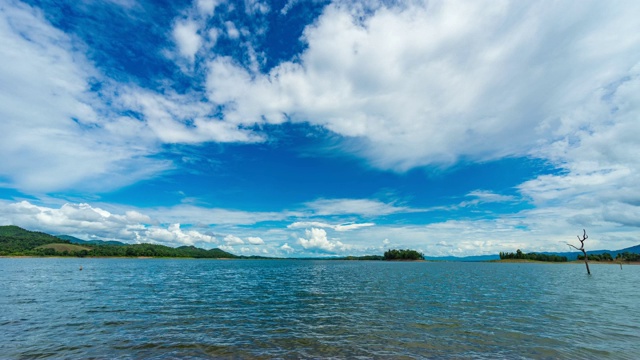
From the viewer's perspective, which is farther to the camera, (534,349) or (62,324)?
(62,324)

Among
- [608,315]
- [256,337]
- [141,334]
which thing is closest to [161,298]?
[141,334]

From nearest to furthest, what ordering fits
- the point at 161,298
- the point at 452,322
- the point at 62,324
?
the point at 62,324
the point at 452,322
the point at 161,298

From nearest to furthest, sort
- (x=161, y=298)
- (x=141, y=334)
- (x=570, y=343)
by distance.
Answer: (x=570, y=343)
(x=141, y=334)
(x=161, y=298)

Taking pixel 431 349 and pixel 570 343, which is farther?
pixel 570 343

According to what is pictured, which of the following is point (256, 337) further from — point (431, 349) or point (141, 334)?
point (431, 349)

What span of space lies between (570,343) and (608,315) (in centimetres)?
1900

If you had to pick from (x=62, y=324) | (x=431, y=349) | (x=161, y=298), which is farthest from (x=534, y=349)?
(x=161, y=298)

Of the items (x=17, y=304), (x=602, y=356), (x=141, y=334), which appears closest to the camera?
(x=602, y=356)

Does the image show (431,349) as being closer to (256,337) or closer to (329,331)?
(329,331)

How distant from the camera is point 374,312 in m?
36.3

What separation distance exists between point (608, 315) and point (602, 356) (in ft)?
69.3

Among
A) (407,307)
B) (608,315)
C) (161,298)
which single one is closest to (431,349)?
(407,307)

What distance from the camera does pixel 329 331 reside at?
27.2m

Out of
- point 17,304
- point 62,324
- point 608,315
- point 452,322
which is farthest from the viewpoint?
point 17,304
